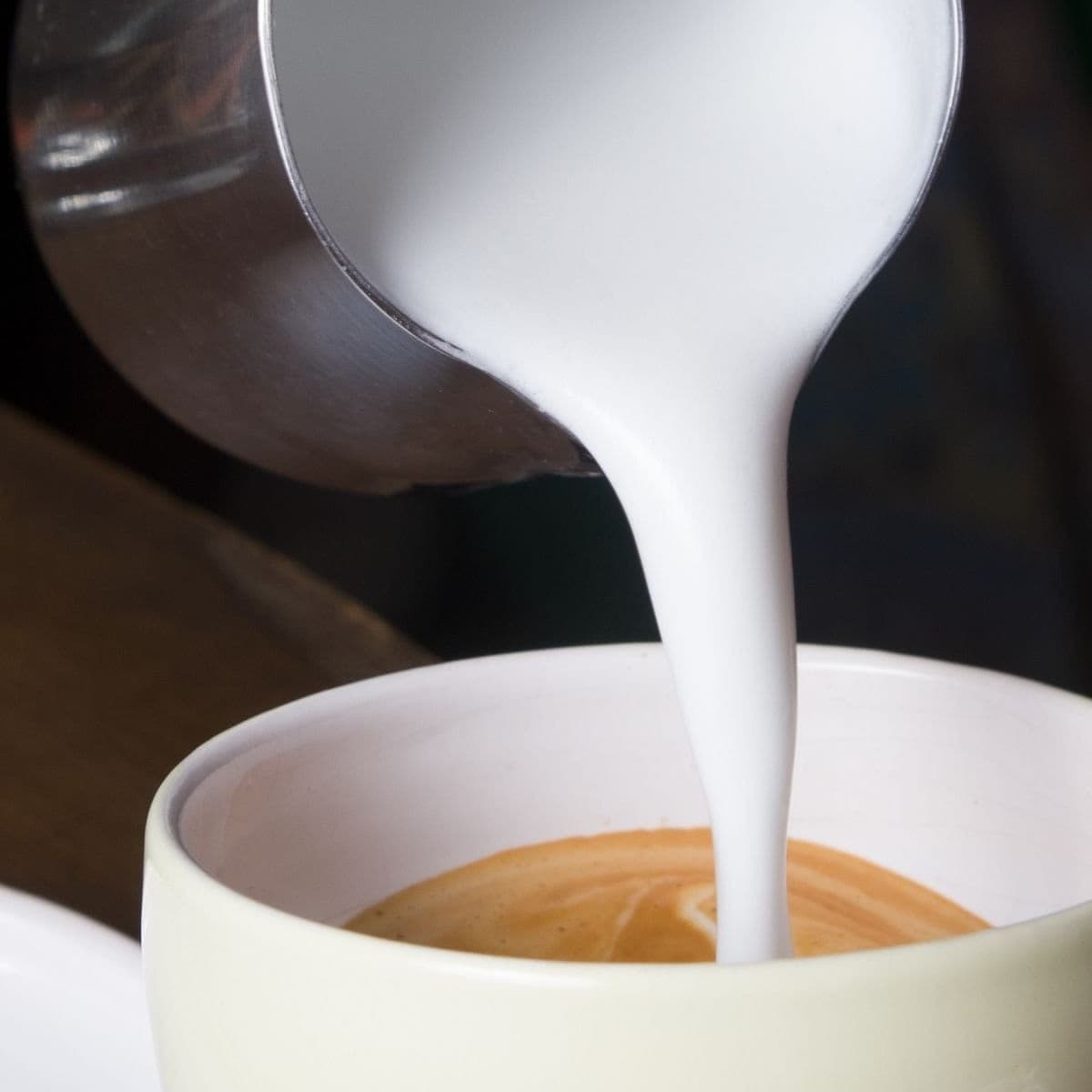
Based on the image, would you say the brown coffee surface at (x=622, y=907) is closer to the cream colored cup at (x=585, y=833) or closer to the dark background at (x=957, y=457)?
the cream colored cup at (x=585, y=833)

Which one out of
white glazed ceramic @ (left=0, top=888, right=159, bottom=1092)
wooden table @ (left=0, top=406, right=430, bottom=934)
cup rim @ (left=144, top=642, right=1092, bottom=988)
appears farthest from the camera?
wooden table @ (left=0, top=406, right=430, bottom=934)

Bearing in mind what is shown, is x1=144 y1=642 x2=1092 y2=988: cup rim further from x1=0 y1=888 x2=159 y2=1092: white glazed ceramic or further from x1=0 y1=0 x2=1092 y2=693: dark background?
x1=0 y1=0 x2=1092 y2=693: dark background

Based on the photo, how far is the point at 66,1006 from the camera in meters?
0.32

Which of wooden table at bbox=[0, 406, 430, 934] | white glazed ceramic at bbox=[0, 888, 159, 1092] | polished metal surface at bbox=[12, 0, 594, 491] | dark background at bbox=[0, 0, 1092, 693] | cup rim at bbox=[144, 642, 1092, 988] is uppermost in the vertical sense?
polished metal surface at bbox=[12, 0, 594, 491]

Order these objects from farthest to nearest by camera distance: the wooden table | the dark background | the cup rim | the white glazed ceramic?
the dark background → the wooden table → the white glazed ceramic → the cup rim

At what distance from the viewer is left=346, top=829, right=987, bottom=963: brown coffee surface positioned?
397 mm

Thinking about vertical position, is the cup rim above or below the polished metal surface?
below

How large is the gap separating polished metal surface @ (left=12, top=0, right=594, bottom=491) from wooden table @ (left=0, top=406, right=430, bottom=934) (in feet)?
0.38

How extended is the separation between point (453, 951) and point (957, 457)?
3.91 ft

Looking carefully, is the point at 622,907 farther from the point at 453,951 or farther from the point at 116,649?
the point at 116,649

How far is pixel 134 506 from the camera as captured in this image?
0.78 meters

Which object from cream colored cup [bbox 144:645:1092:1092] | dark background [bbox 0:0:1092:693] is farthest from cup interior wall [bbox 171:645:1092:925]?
dark background [bbox 0:0:1092:693]

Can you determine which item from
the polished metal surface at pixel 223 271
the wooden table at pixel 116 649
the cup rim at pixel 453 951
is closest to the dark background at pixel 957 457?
the wooden table at pixel 116 649

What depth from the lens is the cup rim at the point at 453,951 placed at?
22 cm
